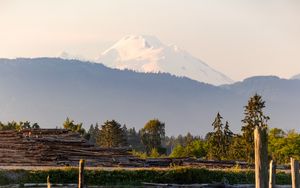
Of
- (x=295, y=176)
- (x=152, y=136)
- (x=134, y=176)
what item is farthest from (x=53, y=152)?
(x=152, y=136)

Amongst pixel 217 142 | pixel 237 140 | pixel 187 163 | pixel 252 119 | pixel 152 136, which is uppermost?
pixel 252 119

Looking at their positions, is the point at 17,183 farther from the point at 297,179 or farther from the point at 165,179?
the point at 297,179

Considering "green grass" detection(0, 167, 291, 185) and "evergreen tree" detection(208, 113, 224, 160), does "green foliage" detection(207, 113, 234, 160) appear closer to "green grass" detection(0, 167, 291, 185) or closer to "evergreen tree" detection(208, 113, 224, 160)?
"evergreen tree" detection(208, 113, 224, 160)

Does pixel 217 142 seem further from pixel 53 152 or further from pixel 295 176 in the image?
pixel 295 176

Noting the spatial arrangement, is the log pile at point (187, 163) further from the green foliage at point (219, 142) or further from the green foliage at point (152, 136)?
the green foliage at point (152, 136)

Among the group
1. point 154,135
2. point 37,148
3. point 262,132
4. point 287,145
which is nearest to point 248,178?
point 37,148

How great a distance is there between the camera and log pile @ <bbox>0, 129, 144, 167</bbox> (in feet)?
120

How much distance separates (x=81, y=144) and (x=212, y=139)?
25596 mm

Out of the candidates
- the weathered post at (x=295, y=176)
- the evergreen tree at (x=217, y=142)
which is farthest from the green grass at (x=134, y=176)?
the evergreen tree at (x=217, y=142)

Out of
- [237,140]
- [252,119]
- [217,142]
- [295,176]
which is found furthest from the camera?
[217,142]

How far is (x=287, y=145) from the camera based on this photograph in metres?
60.3

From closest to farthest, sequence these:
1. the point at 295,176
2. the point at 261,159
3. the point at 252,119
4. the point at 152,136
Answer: the point at 261,159 < the point at 295,176 < the point at 252,119 < the point at 152,136

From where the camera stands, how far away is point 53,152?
37906 mm

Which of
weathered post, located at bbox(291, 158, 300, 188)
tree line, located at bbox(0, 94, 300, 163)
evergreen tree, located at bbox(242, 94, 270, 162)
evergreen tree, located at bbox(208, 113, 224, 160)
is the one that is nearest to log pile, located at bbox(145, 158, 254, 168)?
tree line, located at bbox(0, 94, 300, 163)
